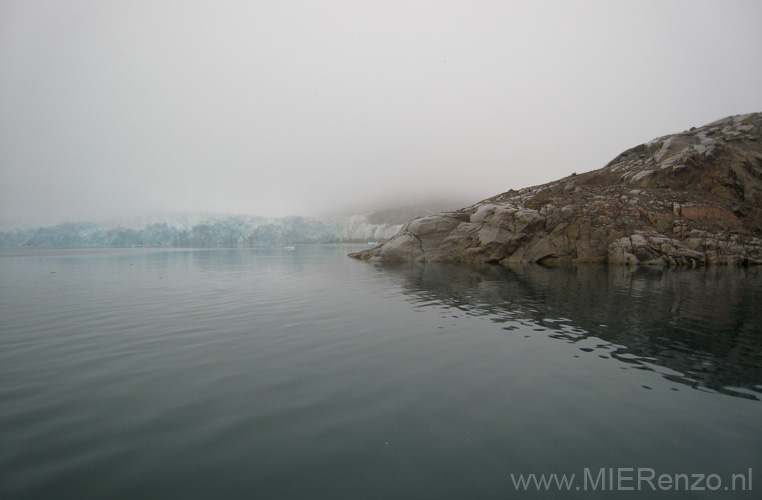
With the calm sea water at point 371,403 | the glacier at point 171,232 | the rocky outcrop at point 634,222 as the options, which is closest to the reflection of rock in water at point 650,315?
the calm sea water at point 371,403

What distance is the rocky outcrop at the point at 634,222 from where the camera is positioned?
41312 mm

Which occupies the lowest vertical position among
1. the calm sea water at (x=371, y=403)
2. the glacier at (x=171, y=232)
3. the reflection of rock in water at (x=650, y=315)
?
the reflection of rock in water at (x=650, y=315)

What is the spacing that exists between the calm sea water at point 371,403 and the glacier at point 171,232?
159035 millimetres

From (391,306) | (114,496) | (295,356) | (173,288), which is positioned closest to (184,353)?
(295,356)

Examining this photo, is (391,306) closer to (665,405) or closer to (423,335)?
(423,335)

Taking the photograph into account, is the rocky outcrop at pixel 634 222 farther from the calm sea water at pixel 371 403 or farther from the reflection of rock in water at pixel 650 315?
the calm sea water at pixel 371 403

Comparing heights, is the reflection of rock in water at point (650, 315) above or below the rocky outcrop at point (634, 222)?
below

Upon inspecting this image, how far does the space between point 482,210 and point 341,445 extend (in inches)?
1864

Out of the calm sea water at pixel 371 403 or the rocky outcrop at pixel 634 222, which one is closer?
the calm sea water at pixel 371 403

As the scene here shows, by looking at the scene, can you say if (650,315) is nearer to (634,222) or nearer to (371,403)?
(371,403)

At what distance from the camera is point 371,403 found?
6.38 metres

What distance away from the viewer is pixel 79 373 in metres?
7.92

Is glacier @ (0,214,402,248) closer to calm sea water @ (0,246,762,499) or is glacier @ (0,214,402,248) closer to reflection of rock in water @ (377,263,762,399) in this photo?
reflection of rock in water @ (377,263,762,399)

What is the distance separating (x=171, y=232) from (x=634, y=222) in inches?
6831
